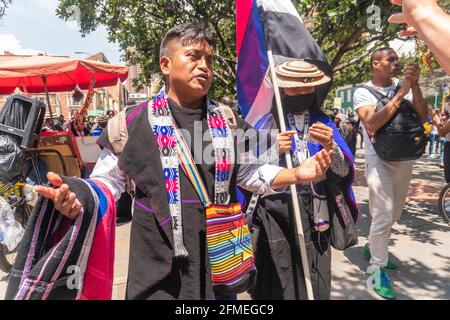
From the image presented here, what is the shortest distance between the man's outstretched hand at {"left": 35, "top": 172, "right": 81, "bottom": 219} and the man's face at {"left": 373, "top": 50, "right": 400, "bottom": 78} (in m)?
2.80

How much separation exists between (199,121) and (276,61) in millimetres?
1212

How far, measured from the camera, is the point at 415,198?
257 inches

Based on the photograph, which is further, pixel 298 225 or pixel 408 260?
pixel 408 260

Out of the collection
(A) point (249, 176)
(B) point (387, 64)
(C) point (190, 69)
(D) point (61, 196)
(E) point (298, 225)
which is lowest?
(E) point (298, 225)

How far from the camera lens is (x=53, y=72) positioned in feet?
20.6

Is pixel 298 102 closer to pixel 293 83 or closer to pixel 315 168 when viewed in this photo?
pixel 293 83

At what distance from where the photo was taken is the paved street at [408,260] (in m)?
3.15

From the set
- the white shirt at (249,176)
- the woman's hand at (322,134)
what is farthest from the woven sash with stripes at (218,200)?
the woman's hand at (322,134)

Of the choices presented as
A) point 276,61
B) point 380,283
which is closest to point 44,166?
point 276,61

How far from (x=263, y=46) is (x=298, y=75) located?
342mm

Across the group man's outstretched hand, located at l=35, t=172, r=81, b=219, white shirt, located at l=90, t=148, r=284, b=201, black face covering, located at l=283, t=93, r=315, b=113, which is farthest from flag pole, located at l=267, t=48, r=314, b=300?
man's outstretched hand, located at l=35, t=172, r=81, b=219

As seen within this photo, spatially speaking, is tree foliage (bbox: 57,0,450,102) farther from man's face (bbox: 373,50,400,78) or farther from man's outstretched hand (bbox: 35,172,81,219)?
man's outstretched hand (bbox: 35,172,81,219)

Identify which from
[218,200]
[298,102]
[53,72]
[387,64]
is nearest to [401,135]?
[387,64]

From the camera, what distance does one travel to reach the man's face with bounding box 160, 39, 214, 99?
1.61 m
